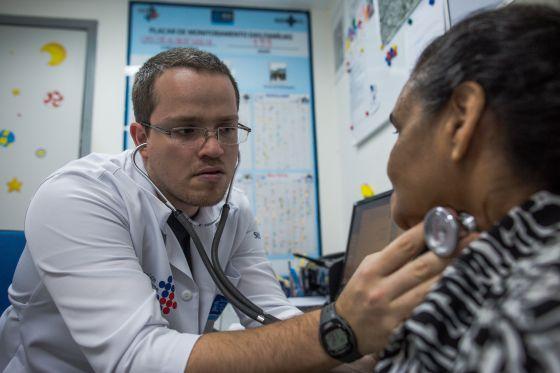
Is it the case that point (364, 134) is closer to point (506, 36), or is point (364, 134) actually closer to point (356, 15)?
point (356, 15)

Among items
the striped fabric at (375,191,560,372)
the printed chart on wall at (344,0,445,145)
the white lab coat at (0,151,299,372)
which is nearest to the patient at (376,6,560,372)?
the striped fabric at (375,191,560,372)

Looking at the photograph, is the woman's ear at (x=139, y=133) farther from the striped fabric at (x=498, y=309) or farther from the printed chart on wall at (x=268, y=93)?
the printed chart on wall at (x=268, y=93)

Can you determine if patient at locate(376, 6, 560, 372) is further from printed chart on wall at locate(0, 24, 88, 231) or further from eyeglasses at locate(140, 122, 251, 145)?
printed chart on wall at locate(0, 24, 88, 231)

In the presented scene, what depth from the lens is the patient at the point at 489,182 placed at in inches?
12.6

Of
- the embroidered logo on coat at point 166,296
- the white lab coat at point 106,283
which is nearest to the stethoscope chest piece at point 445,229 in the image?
the white lab coat at point 106,283

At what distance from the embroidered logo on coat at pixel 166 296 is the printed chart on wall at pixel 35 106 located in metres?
1.63

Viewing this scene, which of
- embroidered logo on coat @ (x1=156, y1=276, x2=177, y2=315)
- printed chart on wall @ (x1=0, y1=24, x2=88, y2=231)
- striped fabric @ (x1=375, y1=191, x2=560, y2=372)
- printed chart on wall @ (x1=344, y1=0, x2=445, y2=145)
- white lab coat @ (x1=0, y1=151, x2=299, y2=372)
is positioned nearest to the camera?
striped fabric @ (x1=375, y1=191, x2=560, y2=372)

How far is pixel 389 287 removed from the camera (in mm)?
540

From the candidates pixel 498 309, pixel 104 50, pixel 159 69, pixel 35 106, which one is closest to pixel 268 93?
pixel 104 50

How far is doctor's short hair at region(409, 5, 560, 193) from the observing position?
1.48 feet

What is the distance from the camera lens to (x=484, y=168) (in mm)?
485

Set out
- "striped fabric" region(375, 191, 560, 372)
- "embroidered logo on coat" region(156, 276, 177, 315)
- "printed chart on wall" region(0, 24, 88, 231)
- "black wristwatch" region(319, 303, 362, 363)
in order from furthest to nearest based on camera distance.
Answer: "printed chart on wall" region(0, 24, 88, 231), "embroidered logo on coat" region(156, 276, 177, 315), "black wristwatch" region(319, 303, 362, 363), "striped fabric" region(375, 191, 560, 372)

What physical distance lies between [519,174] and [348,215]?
1.94m

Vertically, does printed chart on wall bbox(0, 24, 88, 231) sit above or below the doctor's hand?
above
